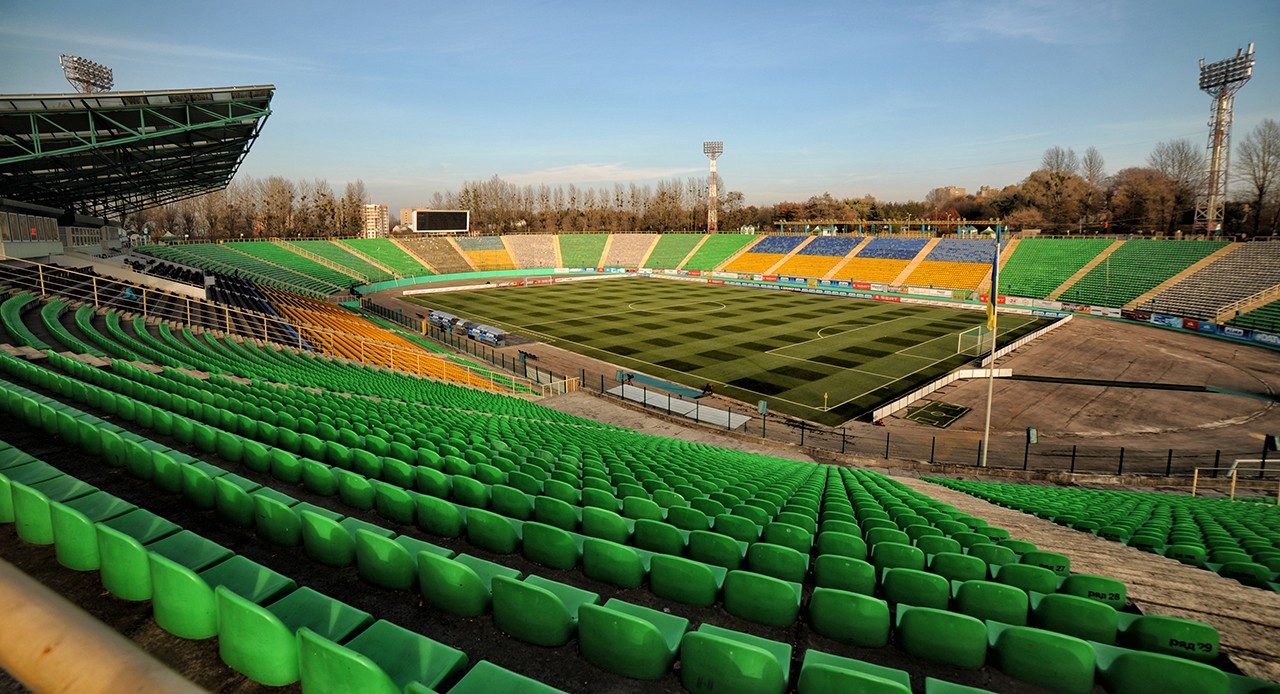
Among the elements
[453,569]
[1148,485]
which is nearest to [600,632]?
[453,569]

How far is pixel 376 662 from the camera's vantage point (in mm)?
3664

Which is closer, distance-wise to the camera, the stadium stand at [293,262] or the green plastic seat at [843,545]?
the green plastic seat at [843,545]

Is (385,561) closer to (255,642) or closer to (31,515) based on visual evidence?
(255,642)

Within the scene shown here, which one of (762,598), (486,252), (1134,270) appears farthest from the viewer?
(486,252)

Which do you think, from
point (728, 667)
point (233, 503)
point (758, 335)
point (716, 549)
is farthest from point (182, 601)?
point (758, 335)

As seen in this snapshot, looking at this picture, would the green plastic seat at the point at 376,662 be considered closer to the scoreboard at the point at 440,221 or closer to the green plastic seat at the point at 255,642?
the green plastic seat at the point at 255,642

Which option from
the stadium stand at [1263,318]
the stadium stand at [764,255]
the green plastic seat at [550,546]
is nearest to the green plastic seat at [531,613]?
the green plastic seat at [550,546]

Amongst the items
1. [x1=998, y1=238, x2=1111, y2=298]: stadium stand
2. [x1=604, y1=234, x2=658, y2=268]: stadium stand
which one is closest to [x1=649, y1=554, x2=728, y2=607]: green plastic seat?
[x1=998, y1=238, x2=1111, y2=298]: stadium stand

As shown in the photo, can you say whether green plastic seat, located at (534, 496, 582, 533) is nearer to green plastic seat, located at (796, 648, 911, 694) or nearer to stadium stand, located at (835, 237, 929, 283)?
green plastic seat, located at (796, 648, 911, 694)

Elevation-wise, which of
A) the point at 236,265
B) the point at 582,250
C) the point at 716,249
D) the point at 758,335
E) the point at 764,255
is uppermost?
the point at 716,249

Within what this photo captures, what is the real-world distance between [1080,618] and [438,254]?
96.2 meters

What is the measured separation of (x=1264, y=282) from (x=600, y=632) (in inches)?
2671

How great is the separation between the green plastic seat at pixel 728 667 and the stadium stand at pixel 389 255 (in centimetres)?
8527

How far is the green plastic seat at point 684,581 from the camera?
215 inches
